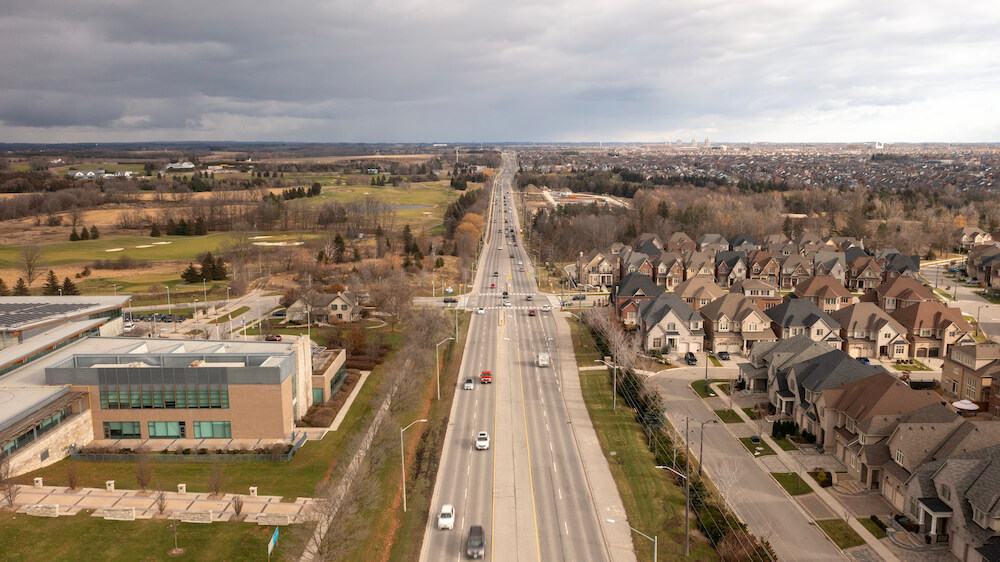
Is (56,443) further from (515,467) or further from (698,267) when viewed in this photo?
(698,267)

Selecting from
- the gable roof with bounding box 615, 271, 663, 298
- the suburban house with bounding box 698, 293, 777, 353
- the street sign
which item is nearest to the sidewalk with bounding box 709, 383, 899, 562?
the suburban house with bounding box 698, 293, 777, 353

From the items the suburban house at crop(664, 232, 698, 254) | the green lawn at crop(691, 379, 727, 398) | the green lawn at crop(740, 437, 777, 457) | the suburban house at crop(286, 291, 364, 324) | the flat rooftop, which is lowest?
the green lawn at crop(740, 437, 777, 457)

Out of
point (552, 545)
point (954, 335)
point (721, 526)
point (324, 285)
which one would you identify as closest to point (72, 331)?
point (324, 285)

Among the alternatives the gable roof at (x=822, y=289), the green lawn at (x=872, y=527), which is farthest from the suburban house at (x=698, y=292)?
the green lawn at (x=872, y=527)

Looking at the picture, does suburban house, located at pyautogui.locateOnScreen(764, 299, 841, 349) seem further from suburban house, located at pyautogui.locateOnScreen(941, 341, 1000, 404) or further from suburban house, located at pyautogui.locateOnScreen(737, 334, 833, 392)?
suburban house, located at pyautogui.locateOnScreen(941, 341, 1000, 404)

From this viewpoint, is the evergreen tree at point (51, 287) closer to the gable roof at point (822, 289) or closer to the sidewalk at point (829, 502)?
the sidewalk at point (829, 502)

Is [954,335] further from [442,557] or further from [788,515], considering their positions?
[442,557]

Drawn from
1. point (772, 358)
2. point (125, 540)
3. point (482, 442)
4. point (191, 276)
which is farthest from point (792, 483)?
point (191, 276)
